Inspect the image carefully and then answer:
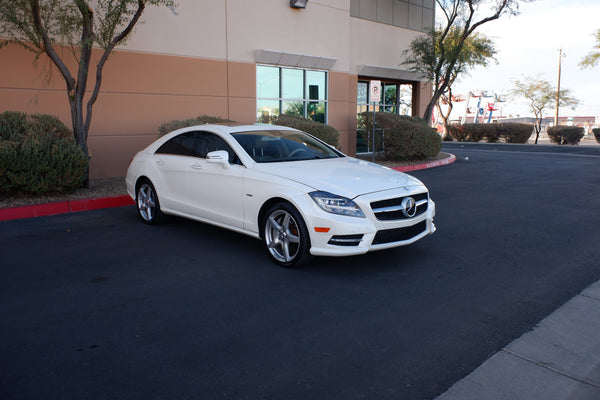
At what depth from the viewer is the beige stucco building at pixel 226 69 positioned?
1213cm

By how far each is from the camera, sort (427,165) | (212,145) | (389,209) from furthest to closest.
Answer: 1. (427,165)
2. (212,145)
3. (389,209)

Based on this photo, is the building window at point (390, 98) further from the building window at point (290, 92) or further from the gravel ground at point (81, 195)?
the gravel ground at point (81, 195)

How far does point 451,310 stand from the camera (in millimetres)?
4125

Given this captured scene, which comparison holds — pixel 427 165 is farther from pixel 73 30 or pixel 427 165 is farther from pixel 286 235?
pixel 286 235

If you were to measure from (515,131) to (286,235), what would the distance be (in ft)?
99.6

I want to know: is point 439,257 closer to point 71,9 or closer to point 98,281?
point 98,281

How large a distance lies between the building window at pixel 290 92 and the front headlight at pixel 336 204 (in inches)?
404

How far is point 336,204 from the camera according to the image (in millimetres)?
4969

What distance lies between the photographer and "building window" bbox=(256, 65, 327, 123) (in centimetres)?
1538

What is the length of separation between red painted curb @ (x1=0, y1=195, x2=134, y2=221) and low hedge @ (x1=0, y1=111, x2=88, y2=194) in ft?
1.56

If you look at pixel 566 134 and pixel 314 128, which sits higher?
pixel 566 134

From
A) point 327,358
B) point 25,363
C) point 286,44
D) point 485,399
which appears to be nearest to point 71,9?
point 286,44

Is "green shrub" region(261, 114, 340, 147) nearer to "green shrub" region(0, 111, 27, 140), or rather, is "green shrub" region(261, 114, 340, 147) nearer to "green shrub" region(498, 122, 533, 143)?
"green shrub" region(0, 111, 27, 140)

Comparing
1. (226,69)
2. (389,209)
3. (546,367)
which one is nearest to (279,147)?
(389,209)
